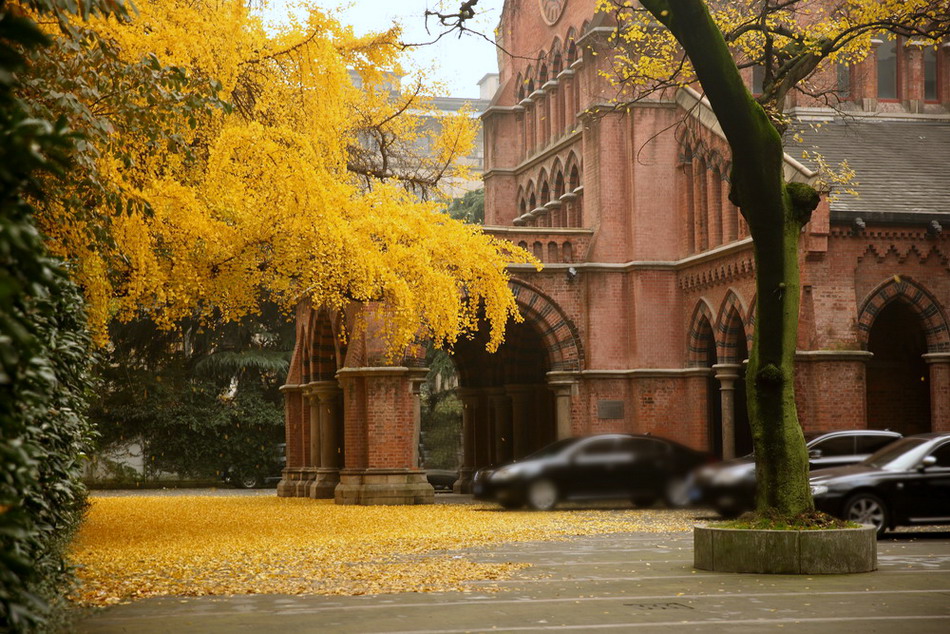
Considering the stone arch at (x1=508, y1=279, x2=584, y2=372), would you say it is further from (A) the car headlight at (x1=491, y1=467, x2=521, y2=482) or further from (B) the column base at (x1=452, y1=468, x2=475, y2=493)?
(B) the column base at (x1=452, y1=468, x2=475, y2=493)

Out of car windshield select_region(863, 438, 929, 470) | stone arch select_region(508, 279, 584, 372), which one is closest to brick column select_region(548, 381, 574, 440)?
stone arch select_region(508, 279, 584, 372)

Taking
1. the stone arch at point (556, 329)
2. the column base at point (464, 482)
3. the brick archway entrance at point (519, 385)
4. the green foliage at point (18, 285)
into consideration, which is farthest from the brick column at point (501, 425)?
the green foliage at point (18, 285)

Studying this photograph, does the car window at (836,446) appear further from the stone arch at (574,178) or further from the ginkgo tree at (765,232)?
the stone arch at (574,178)

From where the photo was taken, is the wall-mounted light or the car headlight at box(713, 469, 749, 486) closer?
the car headlight at box(713, 469, 749, 486)

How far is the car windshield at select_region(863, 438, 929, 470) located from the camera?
53.2 feet

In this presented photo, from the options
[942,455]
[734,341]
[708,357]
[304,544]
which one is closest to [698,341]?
[708,357]

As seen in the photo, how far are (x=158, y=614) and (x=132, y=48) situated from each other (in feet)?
22.9

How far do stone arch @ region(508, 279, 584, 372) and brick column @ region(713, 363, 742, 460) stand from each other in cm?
358

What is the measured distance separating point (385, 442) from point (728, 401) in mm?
7596

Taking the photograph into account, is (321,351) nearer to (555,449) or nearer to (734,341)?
(555,449)

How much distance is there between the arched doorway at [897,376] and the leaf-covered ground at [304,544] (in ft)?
25.9

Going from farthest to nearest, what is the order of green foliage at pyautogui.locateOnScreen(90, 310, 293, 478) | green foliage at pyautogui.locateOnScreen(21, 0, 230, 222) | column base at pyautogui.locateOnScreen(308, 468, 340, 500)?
1. green foliage at pyautogui.locateOnScreen(90, 310, 293, 478)
2. column base at pyautogui.locateOnScreen(308, 468, 340, 500)
3. green foliage at pyautogui.locateOnScreen(21, 0, 230, 222)

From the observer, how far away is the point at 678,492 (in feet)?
78.2

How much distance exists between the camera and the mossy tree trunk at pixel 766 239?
1142 cm
